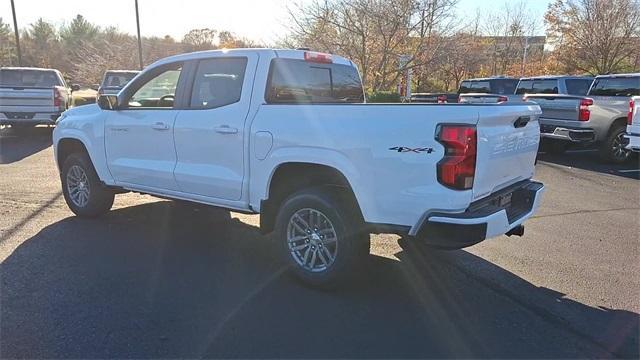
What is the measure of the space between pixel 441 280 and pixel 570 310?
3.42 ft

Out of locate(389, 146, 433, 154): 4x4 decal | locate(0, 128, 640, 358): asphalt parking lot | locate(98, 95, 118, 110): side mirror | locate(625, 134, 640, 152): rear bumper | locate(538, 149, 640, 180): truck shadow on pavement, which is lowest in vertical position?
locate(538, 149, 640, 180): truck shadow on pavement

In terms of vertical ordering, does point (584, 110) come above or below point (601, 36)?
below

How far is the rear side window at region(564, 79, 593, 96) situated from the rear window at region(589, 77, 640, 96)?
64.3 inches

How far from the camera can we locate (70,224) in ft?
20.7

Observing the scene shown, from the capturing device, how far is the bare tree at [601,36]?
92.7 ft

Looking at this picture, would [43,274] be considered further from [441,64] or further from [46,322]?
[441,64]

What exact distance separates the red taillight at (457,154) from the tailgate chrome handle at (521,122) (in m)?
0.72

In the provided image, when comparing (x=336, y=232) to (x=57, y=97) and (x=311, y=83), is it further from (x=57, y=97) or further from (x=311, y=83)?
(x=57, y=97)

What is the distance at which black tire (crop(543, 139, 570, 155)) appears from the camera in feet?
42.7

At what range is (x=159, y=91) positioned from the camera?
5.97 metres

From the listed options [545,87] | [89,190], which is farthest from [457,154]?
[545,87]

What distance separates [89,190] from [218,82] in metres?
2.48

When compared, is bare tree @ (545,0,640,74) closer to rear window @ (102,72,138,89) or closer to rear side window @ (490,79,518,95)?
rear side window @ (490,79,518,95)

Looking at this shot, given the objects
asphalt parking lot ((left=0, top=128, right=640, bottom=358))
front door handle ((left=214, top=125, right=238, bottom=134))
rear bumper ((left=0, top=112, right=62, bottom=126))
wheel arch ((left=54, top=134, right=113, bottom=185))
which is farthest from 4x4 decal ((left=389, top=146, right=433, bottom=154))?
rear bumper ((left=0, top=112, right=62, bottom=126))
